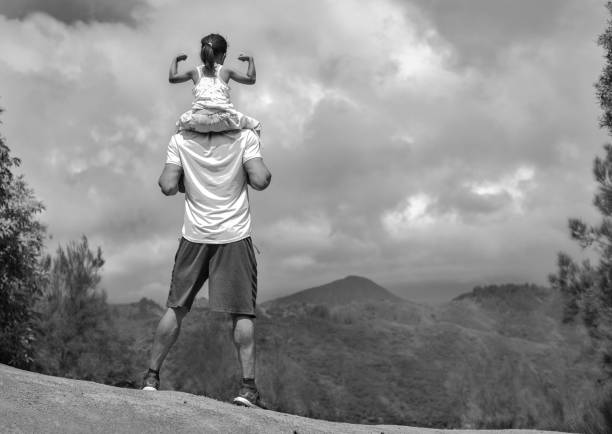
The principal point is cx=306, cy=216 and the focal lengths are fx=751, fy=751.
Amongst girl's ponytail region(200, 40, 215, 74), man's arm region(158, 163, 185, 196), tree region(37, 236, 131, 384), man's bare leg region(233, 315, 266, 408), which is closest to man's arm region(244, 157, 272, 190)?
man's arm region(158, 163, 185, 196)

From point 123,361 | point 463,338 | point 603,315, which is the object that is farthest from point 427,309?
point 603,315

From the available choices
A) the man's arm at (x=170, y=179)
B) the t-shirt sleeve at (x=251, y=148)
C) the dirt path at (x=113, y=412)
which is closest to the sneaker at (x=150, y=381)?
the dirt path at (x=113, y=412)

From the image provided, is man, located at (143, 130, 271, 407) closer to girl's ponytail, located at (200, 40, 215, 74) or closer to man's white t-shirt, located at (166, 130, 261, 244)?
man's white t-shirt, located at (166, 130, 261, 244)

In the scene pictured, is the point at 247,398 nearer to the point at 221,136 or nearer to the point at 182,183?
the point at 182,183

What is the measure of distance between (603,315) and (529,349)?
33.8 meters

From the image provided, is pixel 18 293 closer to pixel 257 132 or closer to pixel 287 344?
pixel 257 132

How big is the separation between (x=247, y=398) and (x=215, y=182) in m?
1.78

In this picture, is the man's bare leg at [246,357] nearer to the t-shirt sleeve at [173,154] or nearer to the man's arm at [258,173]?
the man's arm at [258,173]

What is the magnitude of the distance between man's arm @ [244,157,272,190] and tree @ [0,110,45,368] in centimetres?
1639

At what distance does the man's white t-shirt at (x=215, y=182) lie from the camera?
6176mm

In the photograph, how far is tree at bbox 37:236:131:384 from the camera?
31297 mm

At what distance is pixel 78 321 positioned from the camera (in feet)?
105

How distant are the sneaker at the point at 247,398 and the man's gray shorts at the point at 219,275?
0.61 m

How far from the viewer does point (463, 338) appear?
51.8 m
